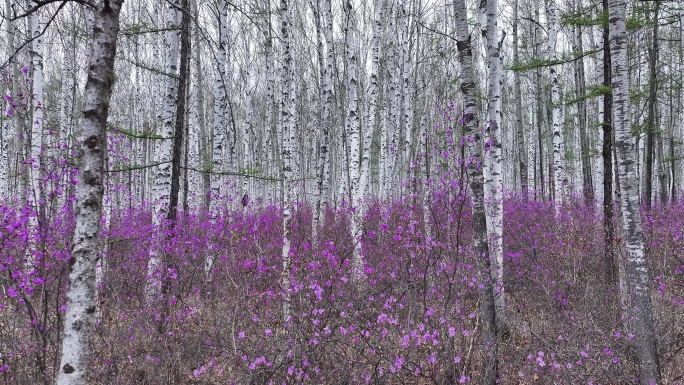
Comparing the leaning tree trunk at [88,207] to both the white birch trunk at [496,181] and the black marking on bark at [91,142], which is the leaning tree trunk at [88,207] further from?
the white birch trunk at [496,181]

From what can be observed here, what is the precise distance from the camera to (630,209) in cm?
335

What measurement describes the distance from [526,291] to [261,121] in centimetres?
2195

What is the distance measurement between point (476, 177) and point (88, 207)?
3.08m

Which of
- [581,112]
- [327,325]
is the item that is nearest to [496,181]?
[327,325]

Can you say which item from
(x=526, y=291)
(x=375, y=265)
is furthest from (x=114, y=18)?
(x=526, y=291)

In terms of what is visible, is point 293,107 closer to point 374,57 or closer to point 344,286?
point 374,57

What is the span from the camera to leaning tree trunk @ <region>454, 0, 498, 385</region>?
364cm

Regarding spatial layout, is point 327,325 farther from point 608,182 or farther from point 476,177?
point 608,182

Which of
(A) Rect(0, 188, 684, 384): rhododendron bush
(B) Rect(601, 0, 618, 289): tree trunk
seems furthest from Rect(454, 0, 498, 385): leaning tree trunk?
(B) Rect(601, 0, 618, 289): tree trunk

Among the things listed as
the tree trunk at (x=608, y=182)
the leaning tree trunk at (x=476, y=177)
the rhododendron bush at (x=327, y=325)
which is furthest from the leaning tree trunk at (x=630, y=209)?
the tree trunk at (x=608, y=182)

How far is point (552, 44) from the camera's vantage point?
32.1 ft

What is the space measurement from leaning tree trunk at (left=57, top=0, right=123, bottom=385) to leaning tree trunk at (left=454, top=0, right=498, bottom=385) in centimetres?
285

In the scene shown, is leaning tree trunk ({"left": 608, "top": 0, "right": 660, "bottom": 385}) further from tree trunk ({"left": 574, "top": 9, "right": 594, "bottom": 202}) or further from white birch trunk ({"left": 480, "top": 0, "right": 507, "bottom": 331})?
tree trunk ({"left": 574, "top": 9, "right": 594, "bottom": 202})

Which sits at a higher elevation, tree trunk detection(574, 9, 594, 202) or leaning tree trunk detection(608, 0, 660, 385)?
tree trunk detection(574, 9, 594, 202)
